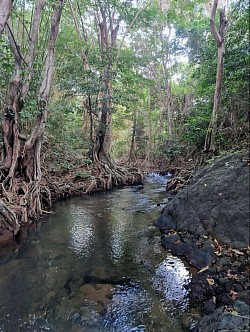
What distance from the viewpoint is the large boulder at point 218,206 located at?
4535 mm

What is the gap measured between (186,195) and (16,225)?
4039mm

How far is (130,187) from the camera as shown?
13.4m

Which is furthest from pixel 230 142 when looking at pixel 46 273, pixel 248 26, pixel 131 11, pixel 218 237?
pixel 131 11

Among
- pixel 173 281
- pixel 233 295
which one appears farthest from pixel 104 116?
pixel 233 295

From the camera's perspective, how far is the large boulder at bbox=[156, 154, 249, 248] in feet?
14.9

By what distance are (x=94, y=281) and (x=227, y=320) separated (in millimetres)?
2210

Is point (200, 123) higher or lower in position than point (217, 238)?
higher

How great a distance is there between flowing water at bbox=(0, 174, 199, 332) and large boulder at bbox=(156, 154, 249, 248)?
0.75 m

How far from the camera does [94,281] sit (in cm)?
439

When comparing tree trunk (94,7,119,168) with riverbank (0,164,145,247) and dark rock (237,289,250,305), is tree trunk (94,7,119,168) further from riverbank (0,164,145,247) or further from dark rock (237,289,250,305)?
dark rock (237,289,250,305)

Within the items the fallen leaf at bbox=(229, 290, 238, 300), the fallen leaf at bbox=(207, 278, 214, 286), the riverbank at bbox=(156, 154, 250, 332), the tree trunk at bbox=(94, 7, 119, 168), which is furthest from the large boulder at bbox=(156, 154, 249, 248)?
the tree trunk at bbox=(94, 7, 119, 168)

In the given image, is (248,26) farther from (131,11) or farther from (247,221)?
(131,11)

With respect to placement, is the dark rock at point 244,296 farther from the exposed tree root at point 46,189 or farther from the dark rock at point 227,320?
the exposed tree root at point 46,189

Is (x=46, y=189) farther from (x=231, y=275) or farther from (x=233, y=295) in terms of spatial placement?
(x=233, y=295)
